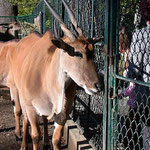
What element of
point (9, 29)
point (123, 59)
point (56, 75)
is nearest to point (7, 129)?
point (56, 75)

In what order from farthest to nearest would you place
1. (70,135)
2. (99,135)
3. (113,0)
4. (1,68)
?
(1,68)
(70,135)
(99,135)
(113,0)

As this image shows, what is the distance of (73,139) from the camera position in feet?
13.3

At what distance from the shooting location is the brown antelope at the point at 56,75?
9.03 feet

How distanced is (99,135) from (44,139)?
0.96 m

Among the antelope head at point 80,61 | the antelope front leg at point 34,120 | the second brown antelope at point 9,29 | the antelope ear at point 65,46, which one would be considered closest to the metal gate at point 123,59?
the antelope head at point 80,61

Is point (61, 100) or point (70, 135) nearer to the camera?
point (61, 100)

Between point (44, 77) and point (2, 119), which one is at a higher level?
point (44, 77)

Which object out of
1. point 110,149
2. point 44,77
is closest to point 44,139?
point 44,77

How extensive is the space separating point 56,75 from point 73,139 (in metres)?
1.22

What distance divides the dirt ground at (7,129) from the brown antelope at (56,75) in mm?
275

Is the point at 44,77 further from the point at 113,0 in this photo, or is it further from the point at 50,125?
the point at 50,125

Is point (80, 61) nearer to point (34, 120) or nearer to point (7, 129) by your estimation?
point (34, 120)

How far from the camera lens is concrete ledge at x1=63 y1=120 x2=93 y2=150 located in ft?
12.3

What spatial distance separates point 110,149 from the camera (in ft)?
→ 9.41
